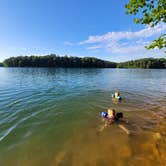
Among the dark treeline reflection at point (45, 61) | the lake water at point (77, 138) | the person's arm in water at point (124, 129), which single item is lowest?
the person's arm in water at point (124, 129)

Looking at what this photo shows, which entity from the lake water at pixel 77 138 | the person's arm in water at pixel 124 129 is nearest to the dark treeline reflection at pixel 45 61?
the lake water at pixel 77 138

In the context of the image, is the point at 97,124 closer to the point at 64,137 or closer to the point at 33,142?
the point at 64,137

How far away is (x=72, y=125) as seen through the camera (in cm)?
690

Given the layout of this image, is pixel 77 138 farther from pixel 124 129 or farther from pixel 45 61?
pixel 45 61

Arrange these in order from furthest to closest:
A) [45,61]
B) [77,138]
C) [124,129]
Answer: [45,61], [124,129], [77,138]

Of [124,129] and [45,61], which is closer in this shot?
[124,129]

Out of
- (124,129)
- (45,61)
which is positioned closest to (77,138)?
(124,129)

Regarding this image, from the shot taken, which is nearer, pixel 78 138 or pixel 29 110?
pixel 78 138

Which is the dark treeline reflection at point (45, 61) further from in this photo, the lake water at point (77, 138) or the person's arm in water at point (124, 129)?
the person's arm in water at point (124, 129)

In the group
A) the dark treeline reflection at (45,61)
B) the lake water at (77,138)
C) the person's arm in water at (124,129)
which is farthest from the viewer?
the dark treeline reflection at (45,61)

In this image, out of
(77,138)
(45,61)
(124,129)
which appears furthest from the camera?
(45,61)

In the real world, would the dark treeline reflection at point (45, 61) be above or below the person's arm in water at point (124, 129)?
above

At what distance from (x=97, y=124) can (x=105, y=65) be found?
411 feet

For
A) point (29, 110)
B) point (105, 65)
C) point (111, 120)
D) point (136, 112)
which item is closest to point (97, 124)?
point (111, 120)
